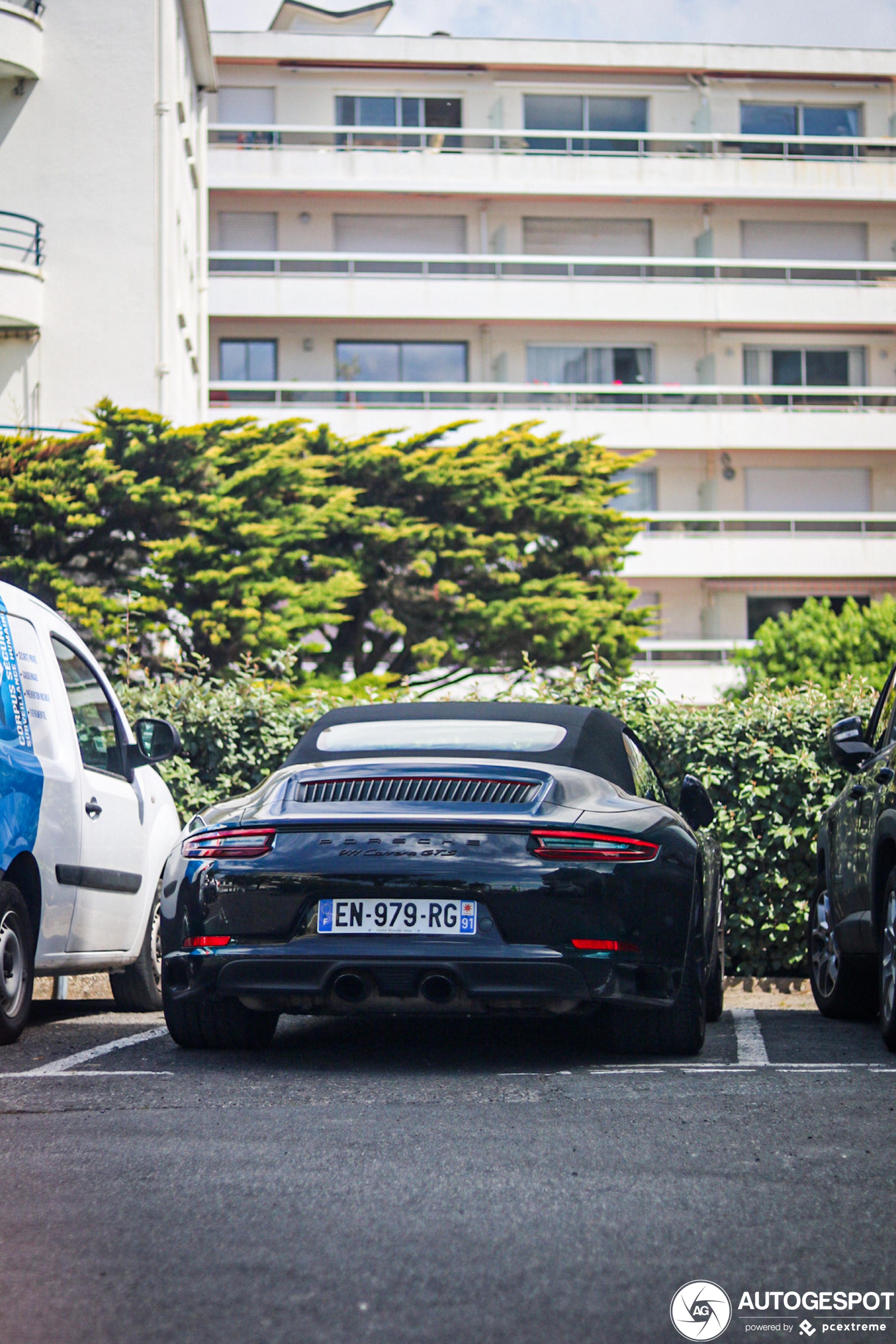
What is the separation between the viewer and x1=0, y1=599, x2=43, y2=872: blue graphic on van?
5.97 meters

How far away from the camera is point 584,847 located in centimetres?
543

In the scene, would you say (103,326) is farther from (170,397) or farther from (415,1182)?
(415,1182)

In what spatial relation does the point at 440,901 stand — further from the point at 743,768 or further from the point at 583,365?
the point at 583,365

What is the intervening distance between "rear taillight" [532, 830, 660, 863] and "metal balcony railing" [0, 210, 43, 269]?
22781 millimetres

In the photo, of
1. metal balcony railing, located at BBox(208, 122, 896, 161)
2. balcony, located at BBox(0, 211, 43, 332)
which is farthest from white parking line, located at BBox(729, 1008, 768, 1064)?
metal balcony railing, located at BBox(208, 122, 896, 161)

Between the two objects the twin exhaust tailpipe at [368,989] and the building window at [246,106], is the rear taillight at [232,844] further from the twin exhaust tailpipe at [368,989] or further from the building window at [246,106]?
the building window at [246,106]

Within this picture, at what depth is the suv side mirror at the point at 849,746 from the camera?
688 centimetres

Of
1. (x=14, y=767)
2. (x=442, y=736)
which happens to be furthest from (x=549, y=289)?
(x=14, y=767)

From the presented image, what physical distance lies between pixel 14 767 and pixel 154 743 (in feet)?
6.58

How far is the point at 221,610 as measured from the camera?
87.1ft

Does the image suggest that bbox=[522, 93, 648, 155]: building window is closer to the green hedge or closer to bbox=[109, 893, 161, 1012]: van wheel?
the green hedge

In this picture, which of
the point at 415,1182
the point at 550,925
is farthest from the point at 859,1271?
the point at 550,925

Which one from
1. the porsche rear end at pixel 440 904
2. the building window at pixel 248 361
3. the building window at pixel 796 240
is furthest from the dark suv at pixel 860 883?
the building window at pixel 796 240

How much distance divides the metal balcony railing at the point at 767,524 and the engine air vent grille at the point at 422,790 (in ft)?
135
